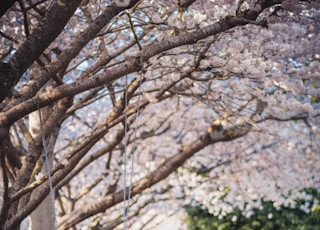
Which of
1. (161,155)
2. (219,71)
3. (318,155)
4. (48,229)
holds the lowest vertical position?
(318,155)

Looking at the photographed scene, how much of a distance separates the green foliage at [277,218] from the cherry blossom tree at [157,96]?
0.29 metres

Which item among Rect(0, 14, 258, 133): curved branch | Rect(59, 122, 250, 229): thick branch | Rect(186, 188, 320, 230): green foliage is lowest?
Rect(186, 188, 320, 230): green foliage

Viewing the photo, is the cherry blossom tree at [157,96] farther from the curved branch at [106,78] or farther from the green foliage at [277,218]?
the green foliage at [277,218]

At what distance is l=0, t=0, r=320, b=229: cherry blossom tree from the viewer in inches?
96.0

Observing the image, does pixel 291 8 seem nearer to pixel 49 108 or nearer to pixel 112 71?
pixel 112 71

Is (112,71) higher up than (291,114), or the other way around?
(112,71)

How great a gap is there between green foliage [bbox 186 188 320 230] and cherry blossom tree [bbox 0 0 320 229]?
11.2 inches

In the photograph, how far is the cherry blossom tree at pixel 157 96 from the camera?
2438 millimetres

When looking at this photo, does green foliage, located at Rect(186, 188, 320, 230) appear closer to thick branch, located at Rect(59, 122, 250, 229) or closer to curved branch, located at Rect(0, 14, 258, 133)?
thick branch, located at Rect(59, 122, 250, 229)

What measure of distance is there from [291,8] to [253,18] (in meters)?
0.20

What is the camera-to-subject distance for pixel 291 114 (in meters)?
5.71

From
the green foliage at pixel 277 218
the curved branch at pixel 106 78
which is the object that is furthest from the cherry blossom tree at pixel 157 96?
the green foliage at pixel 277 218

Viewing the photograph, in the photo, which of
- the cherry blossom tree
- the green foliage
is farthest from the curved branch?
the green foliage

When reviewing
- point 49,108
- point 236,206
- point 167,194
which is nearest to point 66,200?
point 167,194
